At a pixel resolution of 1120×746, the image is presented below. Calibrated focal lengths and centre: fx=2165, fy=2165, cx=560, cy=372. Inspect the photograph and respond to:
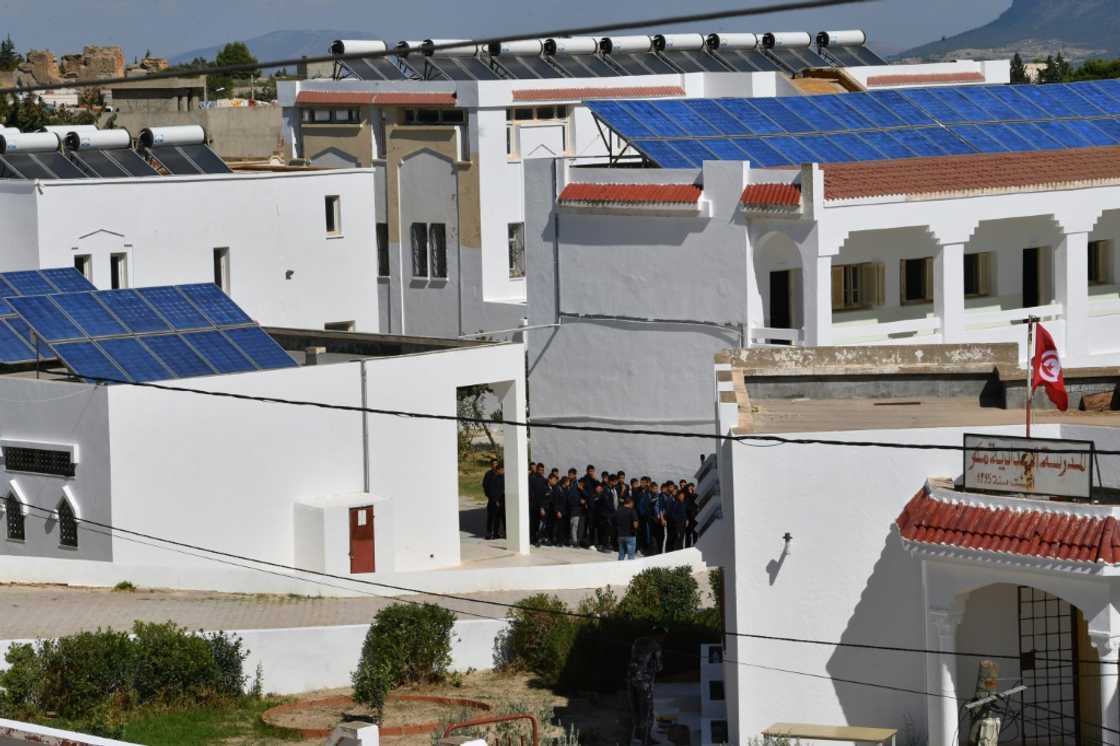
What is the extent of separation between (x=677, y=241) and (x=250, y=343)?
763 centimetres

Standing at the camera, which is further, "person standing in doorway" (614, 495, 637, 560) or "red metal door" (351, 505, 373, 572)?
"person standing in doorway" (614, 495, 637, 560)

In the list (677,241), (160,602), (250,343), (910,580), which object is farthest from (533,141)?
(910,580)

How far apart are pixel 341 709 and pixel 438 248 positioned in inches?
1020

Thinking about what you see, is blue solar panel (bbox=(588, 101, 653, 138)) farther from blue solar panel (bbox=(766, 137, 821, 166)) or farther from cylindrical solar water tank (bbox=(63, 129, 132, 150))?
cylindrical solar water tank (bbox=(63, 129, 132, 150))

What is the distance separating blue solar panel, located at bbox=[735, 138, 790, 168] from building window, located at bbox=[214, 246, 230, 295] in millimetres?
9252

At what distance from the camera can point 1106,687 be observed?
18.0 meters

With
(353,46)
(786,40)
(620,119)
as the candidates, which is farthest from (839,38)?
(620,119)

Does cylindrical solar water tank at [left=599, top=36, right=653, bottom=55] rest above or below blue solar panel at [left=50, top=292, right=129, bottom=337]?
above

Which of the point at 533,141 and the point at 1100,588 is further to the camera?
the point at 533,141

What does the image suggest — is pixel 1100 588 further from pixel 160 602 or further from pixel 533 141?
pixel 533 141

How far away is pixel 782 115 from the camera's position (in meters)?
38.4

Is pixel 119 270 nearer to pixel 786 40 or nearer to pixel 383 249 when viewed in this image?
pixel 383 249

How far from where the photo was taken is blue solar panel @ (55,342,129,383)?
91.4 ft

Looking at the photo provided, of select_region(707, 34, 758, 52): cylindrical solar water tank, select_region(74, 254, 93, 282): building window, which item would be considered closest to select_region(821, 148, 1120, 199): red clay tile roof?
select_region(74, 254, 93, 282): building window
